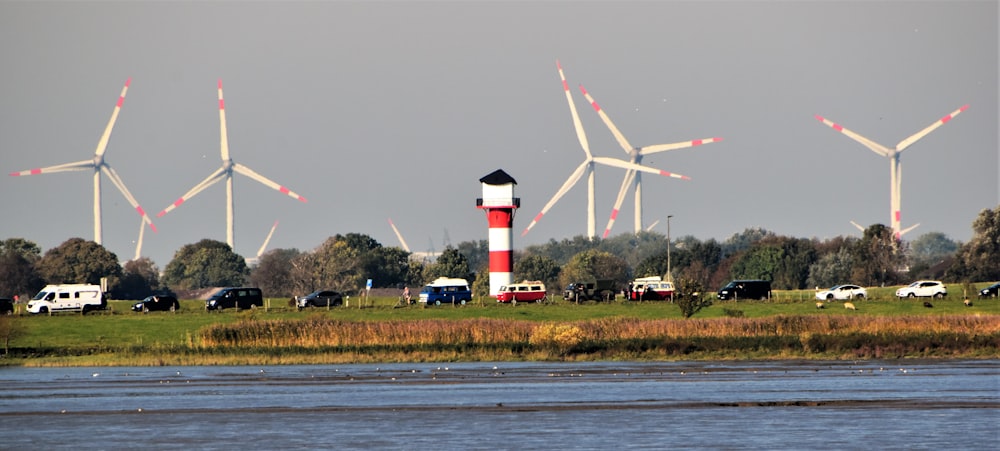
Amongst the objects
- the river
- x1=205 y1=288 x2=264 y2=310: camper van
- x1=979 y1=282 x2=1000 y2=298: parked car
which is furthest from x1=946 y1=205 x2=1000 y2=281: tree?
the river

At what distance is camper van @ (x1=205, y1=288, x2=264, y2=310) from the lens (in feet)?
396

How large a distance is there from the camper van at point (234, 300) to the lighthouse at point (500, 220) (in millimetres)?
26613

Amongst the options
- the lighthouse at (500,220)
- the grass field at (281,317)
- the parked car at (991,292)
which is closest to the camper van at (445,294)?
the grass field at (281,317)

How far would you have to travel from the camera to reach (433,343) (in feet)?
286

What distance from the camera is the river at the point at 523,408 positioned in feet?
154

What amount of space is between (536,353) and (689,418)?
33.5m

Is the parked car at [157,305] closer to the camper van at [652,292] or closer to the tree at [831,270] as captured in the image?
the camper van at [652,292]

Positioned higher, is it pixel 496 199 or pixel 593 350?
pixel 496 199

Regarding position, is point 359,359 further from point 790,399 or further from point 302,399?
point 790,399

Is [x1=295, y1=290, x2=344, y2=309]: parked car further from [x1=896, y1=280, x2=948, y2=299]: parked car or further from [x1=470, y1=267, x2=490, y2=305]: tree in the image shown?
[x1=470, y1=267, x2=490, y2=305]: tree

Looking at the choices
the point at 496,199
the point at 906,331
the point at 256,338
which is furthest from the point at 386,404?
the point at 496,199

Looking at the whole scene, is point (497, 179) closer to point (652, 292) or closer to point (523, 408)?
point (652, 292)

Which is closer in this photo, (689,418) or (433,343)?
(689,418)

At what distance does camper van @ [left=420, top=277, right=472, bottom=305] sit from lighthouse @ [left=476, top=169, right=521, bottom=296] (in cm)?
1348
